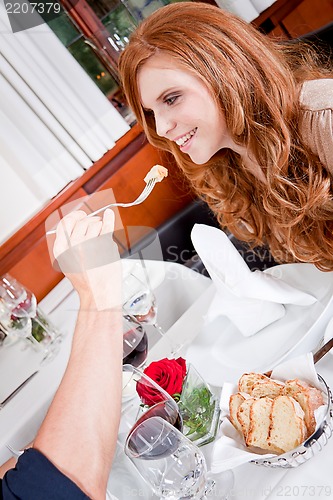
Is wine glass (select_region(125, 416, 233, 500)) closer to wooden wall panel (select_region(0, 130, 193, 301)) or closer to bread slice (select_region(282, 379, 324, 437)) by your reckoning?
bread slice (select_region(282, 379, 324, 437))

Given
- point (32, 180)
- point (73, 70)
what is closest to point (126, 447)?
point (32, 180)

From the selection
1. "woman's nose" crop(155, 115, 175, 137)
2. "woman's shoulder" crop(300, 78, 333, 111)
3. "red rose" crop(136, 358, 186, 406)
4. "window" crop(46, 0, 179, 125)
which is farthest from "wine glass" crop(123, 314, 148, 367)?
"window" crop(46, 0, 179, 125)

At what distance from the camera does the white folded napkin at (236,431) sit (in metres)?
0.99

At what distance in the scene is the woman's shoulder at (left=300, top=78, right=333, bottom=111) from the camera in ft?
4.61

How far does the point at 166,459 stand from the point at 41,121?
180 cm

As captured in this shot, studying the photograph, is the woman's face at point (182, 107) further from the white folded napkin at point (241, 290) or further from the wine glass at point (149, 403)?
the wine glass at point (149, 403)

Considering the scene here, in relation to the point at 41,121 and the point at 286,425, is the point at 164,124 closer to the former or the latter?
the point at 286,425

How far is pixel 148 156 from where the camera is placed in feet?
9.46

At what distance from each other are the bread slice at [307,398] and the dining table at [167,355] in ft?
0.22

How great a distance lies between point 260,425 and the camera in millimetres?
1023

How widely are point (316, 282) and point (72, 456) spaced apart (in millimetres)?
742

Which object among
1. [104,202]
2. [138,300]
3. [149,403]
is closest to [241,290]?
[138,300]

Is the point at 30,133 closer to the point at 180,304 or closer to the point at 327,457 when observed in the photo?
the point at 180,304

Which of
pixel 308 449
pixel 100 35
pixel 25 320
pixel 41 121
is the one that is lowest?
pixel 308 449
